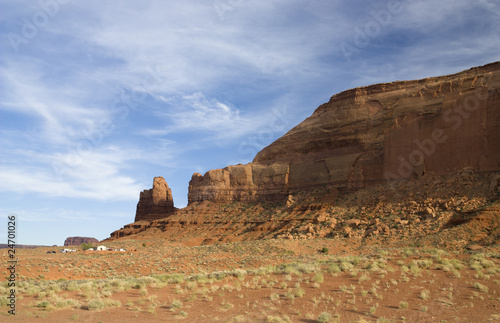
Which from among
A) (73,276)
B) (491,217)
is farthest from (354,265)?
(491,217)

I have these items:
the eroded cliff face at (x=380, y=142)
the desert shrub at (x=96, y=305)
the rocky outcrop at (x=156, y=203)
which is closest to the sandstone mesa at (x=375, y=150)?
the eroded cliff face at (x=380, y=142)

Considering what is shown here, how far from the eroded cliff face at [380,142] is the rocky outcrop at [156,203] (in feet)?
45.0

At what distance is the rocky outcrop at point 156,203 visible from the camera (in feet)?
286

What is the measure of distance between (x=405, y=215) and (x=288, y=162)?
24.8m

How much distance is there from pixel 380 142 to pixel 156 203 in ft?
162

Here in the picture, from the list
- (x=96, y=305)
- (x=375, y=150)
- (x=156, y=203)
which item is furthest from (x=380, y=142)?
(x=156, y=203)

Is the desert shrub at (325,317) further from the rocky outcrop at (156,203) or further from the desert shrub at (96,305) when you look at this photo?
the rocky outcrop at (156,203)

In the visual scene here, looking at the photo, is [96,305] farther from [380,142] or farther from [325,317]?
[380,142]

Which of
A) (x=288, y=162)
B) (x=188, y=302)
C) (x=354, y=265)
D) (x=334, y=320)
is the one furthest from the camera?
(x=288, y=162)

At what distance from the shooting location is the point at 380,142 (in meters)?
53.7

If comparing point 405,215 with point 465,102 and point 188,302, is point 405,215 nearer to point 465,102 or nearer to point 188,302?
point 465,102

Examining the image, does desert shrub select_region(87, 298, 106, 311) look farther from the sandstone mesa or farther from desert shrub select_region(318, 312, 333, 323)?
the sandstone mesa

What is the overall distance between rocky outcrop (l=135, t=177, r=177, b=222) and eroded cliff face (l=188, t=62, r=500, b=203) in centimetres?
1370

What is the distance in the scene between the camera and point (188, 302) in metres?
14.3
